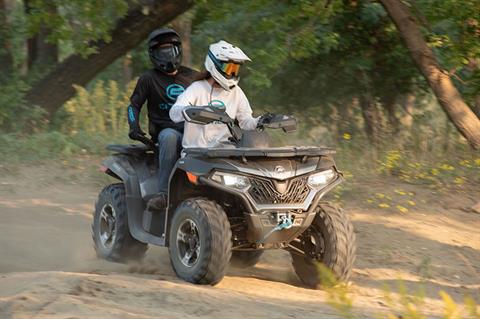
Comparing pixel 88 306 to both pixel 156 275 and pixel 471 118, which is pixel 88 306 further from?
pixel 471 118

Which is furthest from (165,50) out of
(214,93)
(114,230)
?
(114,230)

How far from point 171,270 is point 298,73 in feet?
27.9

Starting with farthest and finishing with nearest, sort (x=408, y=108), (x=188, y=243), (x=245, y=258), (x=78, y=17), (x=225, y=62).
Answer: (x=408, y=108) → (x=78, y=17) → (x=245, y=258) → (x=225, y=62) → (x=188, y=243)

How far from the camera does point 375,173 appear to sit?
11.8 metres

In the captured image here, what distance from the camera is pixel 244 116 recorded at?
26.8 ft

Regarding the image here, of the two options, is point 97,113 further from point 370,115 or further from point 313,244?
point 313,244

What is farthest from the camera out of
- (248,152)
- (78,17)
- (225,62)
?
(78,17)

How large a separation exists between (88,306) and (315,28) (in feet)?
29.1

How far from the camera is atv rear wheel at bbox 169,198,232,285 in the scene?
7020 mm

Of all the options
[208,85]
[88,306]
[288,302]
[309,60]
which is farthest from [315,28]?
[88,306]

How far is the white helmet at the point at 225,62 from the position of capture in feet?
24.9

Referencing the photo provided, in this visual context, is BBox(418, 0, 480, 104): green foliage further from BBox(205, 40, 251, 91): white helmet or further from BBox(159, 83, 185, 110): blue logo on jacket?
BBox(205, 40, 251, 91): white helmet

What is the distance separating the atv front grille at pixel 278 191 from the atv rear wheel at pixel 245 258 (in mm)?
1349

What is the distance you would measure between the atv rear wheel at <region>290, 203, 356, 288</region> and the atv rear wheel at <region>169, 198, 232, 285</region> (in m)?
0.88
